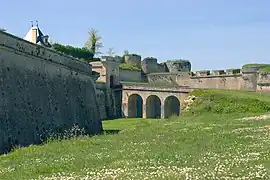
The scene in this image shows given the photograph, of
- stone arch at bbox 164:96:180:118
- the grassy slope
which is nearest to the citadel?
stone arch at bbox 164:96:180:118

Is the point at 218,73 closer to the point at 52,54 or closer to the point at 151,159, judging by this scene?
the point at 52,54

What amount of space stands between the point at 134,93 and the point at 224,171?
5049 cm

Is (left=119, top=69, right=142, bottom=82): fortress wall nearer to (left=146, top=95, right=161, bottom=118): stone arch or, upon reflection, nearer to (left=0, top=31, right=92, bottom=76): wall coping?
(left=146, top=95, right=161, bottom=118): stone arch

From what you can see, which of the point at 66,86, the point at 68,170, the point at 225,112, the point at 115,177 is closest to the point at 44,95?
the point at 66,86

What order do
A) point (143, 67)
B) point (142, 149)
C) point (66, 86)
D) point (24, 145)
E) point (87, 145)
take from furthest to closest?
point (143, 67) < point (66, 86) < point (24, 145) < point (87, 145) < point (142, 149)

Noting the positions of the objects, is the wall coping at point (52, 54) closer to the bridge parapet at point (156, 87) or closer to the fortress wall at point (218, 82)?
the bridge parapet at point (156, 87)

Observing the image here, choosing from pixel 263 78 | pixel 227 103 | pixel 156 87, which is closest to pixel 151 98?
pixel 156 87

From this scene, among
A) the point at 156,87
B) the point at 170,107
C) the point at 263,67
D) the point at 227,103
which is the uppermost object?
the point at 263,67

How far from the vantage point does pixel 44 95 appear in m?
26.4

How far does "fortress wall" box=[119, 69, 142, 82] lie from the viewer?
75394 mm

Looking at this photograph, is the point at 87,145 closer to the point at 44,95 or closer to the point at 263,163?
the point at 44,95

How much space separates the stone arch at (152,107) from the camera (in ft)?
206

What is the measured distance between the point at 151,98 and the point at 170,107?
103 inches

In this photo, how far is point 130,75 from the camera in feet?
255
